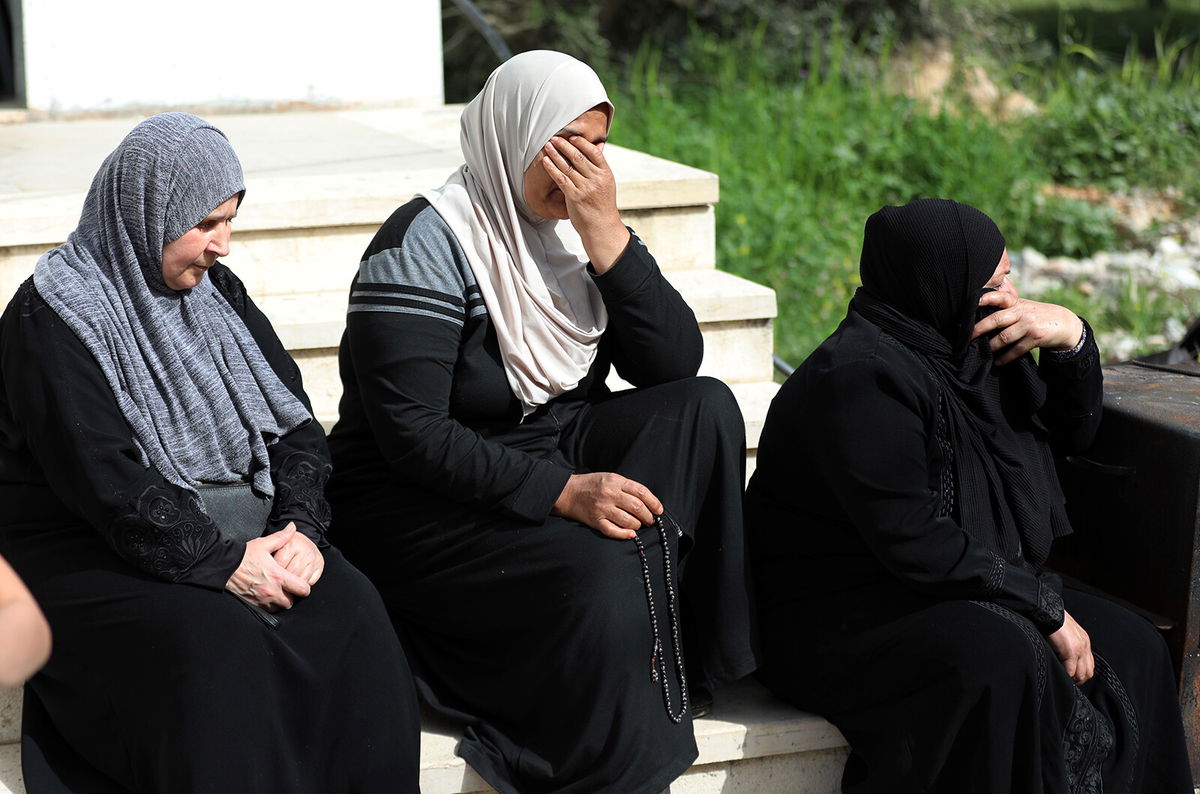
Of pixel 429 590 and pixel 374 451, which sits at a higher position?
pixel 374 451

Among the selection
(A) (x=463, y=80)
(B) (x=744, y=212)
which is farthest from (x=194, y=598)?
(A) (x=463, y=80)

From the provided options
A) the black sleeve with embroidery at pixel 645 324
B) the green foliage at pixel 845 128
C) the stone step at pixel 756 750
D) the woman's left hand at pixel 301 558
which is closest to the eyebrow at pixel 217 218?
the woman's left hand at pixel 301 558

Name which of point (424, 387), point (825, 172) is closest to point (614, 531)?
point (424, 387)

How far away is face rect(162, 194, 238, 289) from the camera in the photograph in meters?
2.43

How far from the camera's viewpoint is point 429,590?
2.64 m

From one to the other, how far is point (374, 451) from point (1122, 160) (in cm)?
570

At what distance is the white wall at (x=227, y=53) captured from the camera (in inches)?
217

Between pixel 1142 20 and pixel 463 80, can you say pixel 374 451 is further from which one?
pixel 1142 20

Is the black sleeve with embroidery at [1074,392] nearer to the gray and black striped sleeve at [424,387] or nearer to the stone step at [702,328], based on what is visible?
the stone step at [702,328]

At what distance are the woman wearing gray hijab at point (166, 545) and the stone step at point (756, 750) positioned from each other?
290 millimetres

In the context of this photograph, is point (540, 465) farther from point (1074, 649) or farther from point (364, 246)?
point (364, 246)

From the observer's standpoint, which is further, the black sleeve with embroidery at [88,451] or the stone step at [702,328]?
the stone step at [702,328]

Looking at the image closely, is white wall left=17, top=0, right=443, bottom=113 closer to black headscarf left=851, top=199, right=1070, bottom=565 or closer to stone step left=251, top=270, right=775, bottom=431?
stone step left=251, top=270, right=775, bottom=431

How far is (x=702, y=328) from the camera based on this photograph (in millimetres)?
3664
